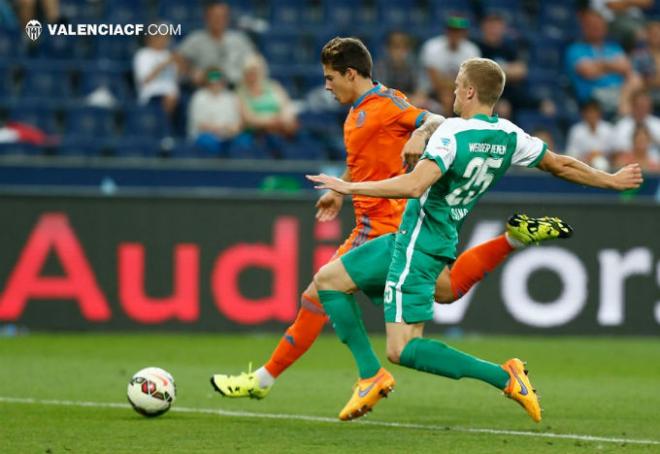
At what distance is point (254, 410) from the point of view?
8.13 meters

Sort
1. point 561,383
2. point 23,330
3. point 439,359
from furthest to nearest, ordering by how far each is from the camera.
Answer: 1. point 23,330
2. point 561,383
3. point 439,359

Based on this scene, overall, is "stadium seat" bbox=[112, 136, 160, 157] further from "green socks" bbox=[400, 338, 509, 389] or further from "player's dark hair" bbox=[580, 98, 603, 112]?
"green socks" bbox=[400, 338, 509, 389]

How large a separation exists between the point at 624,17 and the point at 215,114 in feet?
19.7

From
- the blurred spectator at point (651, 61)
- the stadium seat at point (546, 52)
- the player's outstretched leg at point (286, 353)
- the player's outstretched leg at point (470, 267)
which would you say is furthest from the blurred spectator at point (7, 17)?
the player's outstretched leg at point (470, 267)

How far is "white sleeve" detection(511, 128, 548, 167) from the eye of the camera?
6.91 meters

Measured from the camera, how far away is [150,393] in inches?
296

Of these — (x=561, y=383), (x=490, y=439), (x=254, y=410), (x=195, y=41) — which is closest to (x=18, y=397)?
(x=254, y=410)

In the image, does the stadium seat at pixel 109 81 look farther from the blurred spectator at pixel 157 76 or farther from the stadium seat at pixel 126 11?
the stadium seat at pixel 126 11

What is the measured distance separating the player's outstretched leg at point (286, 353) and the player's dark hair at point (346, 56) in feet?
4.15

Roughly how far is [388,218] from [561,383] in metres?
2.76

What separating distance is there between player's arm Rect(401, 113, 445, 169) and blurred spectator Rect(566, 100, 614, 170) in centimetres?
818

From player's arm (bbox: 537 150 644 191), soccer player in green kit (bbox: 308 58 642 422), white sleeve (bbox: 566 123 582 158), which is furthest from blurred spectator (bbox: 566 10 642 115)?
soccer player in green kit (bbox: 308 58 642 422)

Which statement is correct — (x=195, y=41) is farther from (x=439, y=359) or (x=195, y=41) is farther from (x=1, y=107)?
(x=439, y=359)

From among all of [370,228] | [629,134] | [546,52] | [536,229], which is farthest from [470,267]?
[546,52]
